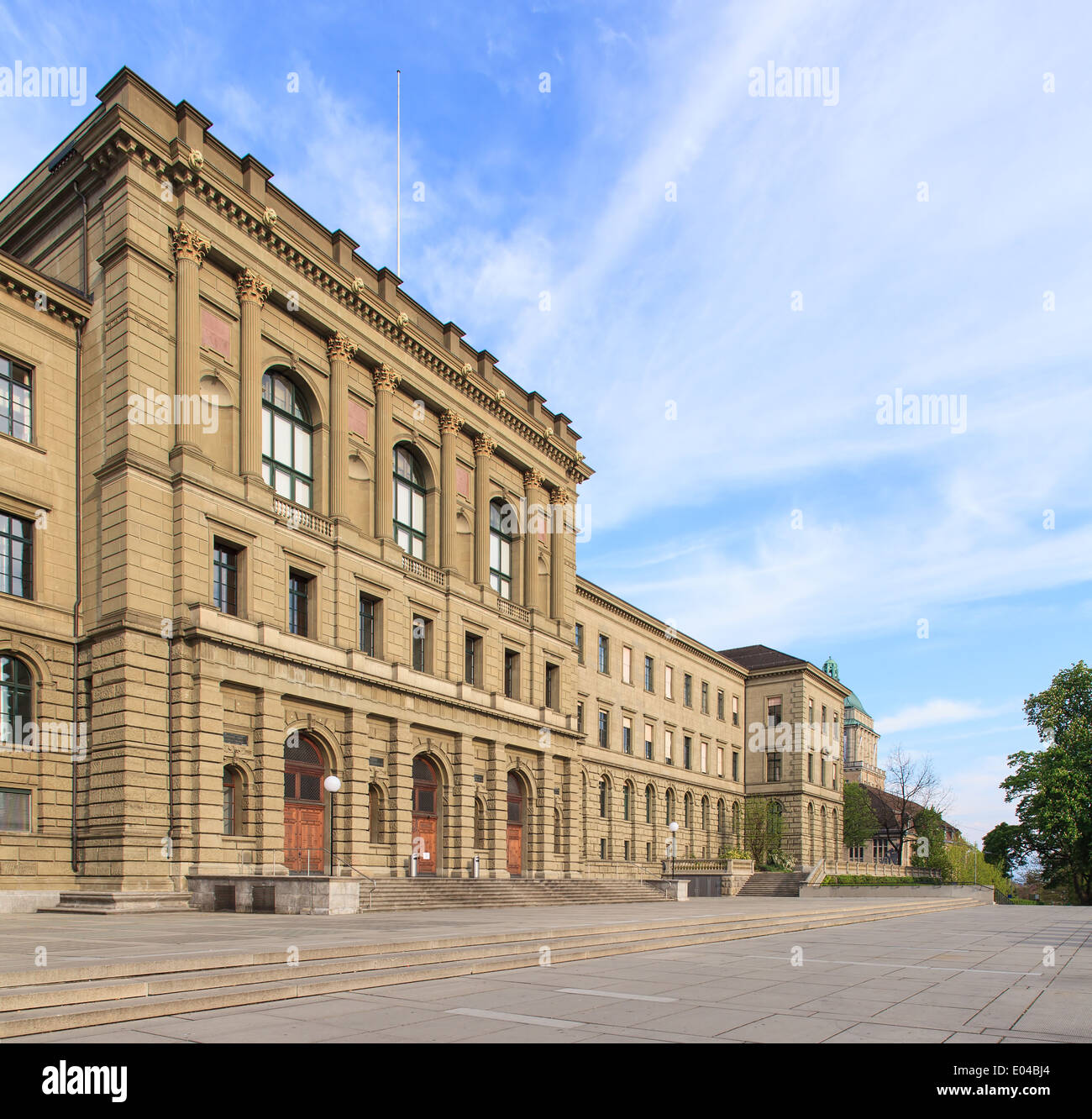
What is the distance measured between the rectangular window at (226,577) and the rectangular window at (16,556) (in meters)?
5.14

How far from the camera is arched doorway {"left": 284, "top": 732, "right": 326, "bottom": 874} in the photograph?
32.9 meters

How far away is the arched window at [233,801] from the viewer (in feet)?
100

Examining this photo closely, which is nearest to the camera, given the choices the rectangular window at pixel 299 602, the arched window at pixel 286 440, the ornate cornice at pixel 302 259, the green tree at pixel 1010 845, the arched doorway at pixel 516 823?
the ornate cornice at pixel 302 259

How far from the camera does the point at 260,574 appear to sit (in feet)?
108

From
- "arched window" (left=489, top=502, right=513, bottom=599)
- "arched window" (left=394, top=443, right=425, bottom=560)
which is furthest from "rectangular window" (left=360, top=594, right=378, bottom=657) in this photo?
"arched window" (left=489, top=502, right=513, bottom=599)

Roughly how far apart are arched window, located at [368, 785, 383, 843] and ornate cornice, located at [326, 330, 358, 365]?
52.0 feet

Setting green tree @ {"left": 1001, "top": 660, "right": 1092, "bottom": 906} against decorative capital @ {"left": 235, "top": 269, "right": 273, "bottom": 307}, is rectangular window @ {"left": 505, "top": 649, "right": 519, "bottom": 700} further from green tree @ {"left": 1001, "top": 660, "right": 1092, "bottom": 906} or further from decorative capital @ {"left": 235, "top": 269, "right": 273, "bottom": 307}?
green tree @ {"left": 1001, "top": 660, "right": 1092, "bottom": 906}

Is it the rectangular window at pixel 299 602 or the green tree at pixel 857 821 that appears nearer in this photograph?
the rectangular window at pixel 299 602

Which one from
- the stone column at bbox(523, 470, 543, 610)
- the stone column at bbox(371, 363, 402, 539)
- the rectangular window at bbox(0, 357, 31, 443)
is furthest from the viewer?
the stone column at bbox(523, 470, 543, 610)

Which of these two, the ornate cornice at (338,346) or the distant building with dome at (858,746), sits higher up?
the ornate cornice at (338,346)

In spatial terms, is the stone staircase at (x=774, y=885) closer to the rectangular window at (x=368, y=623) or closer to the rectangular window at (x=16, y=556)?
the rectangular window at (x=368, y=623)

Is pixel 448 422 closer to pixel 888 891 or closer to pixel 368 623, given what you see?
pixel 368 623

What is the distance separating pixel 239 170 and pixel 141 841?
22.0 metres

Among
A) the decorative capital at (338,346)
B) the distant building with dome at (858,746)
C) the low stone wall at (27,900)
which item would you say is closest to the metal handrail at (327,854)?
the low stone wall at (27,900)
